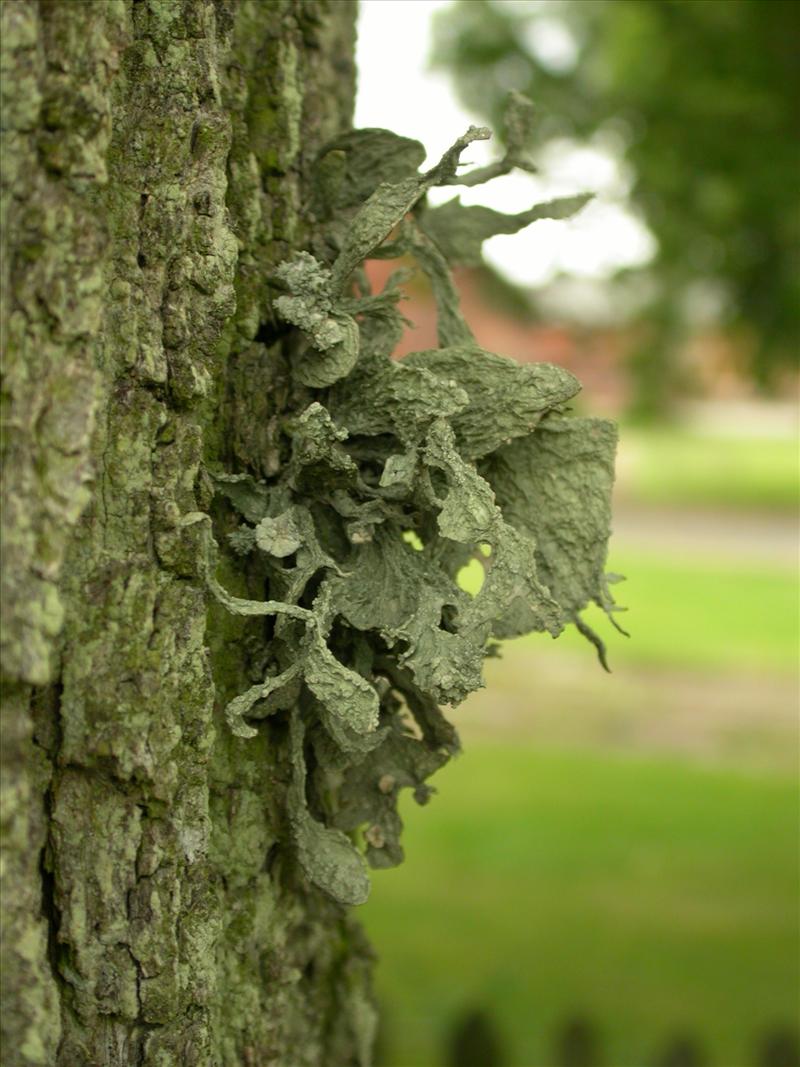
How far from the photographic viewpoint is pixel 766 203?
8.38m

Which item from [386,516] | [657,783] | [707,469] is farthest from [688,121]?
[707,469]

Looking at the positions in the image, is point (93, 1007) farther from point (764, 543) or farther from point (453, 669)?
point (764, 543)

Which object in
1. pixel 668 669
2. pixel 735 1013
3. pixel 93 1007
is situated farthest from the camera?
pixel 668 669

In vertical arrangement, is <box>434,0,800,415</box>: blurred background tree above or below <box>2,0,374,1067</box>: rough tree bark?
above

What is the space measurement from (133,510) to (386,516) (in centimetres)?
31

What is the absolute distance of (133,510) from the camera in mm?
1220

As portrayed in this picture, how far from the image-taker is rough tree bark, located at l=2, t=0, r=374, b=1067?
1076 millimetres

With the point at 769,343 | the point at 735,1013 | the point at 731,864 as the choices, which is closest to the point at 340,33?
the point at 735,1013

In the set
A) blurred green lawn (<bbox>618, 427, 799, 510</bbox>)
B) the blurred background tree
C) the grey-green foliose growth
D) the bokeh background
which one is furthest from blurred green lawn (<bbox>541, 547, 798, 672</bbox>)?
the grey-green foliose growth

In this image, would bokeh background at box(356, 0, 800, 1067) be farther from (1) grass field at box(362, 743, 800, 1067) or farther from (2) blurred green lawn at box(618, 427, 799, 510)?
(2) blurred green lawn at box(618, 427, 799, 510)

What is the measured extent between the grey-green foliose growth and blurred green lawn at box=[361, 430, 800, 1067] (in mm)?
1891

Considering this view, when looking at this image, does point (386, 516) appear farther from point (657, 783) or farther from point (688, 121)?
point (688, 121)

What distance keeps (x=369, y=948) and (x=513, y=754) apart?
14.9ft

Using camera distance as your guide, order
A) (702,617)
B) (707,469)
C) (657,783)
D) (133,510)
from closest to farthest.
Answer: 1. (133,510)
2. (657,783)
3. (702,617)
4. (707,469)
